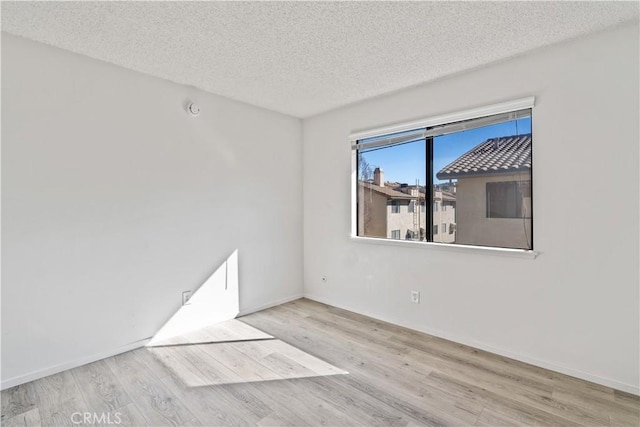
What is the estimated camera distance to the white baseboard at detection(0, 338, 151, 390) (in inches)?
83.7

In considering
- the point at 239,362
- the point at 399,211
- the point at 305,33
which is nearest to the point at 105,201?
the point at 239,362

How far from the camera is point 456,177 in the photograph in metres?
2.89

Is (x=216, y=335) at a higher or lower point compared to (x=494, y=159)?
lower

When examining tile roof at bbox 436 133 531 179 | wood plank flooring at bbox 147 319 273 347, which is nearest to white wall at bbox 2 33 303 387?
wood plank flooring at bbox 147 319 273 347

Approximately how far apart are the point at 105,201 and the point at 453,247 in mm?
2999

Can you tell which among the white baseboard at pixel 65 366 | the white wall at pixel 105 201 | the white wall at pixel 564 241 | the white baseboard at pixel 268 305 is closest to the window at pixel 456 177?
the white wall at pixel 564 241

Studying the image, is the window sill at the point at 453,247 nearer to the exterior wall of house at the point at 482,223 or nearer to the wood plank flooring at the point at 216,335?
the exterior wall of house at the point at 482,223

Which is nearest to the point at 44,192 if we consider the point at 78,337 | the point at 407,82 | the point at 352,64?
the point at 78,337

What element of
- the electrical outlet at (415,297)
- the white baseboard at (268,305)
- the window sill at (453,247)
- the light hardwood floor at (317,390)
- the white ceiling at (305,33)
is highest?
the white ceiling at (305,33)

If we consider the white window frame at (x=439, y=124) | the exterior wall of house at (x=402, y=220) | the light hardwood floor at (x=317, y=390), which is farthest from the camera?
the exterior wall of house at (x=402, y=220)

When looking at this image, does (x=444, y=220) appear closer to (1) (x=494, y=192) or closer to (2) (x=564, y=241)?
(1) (x=494, y=192)

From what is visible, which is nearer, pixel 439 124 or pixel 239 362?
pixel 239 362

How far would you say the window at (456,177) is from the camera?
2.53 m

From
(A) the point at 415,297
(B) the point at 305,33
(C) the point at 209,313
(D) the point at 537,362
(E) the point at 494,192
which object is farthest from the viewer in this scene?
(C) the point at 209,313
